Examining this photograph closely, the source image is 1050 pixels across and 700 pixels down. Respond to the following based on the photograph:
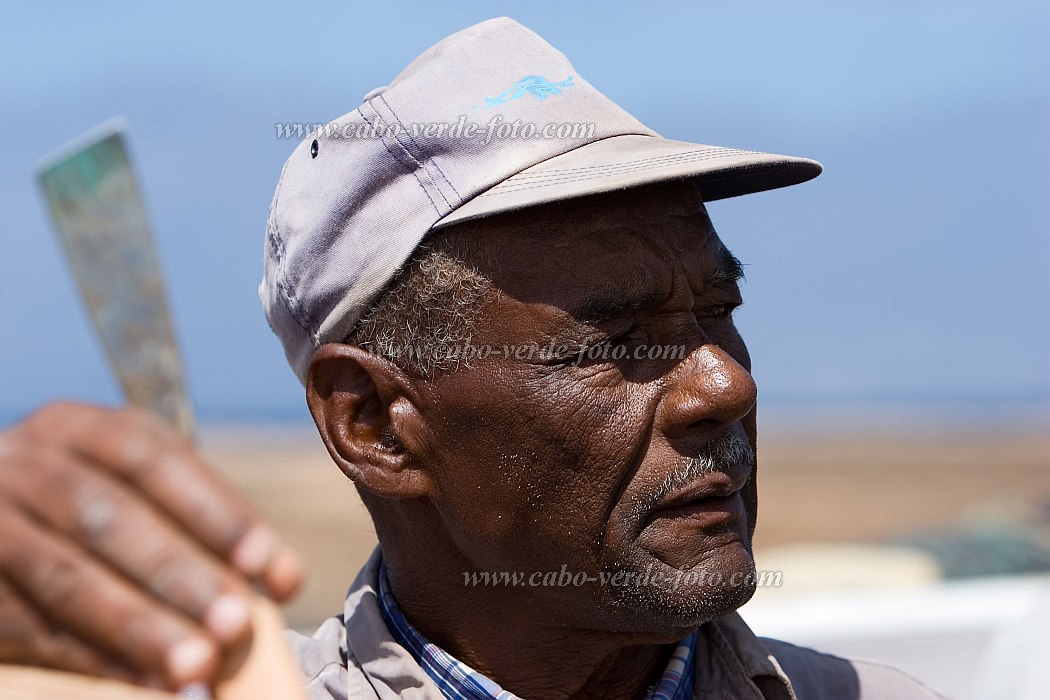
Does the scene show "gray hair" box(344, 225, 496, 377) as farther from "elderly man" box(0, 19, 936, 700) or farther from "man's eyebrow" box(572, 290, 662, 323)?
"man's eyebrow" box(572, 290, 662, 323)

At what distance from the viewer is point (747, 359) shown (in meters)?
2.27

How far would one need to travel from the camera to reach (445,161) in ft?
6.86

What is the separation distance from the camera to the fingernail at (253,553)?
97 cm

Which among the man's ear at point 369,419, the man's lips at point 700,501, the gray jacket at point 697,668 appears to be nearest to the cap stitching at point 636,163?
the man's ear at point 369,419

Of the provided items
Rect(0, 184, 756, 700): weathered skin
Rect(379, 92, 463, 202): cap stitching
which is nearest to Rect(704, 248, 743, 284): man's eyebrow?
Rect(0, 184, 756, 700): weathered skin

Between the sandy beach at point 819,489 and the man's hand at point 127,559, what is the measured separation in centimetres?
907

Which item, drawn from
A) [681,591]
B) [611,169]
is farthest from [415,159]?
[681,591]

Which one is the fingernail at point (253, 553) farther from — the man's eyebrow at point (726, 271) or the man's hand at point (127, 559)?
the man's eyebrow at point (726, 271)

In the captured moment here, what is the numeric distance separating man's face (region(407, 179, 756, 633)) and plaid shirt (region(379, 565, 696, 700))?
19 centimetres

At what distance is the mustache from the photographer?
2.02 meters

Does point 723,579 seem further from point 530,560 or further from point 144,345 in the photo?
point 144,345

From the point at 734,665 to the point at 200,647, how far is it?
5.03ft

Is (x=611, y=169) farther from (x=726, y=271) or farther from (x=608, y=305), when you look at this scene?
(x=726, y=271)

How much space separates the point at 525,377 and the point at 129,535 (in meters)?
1.13
